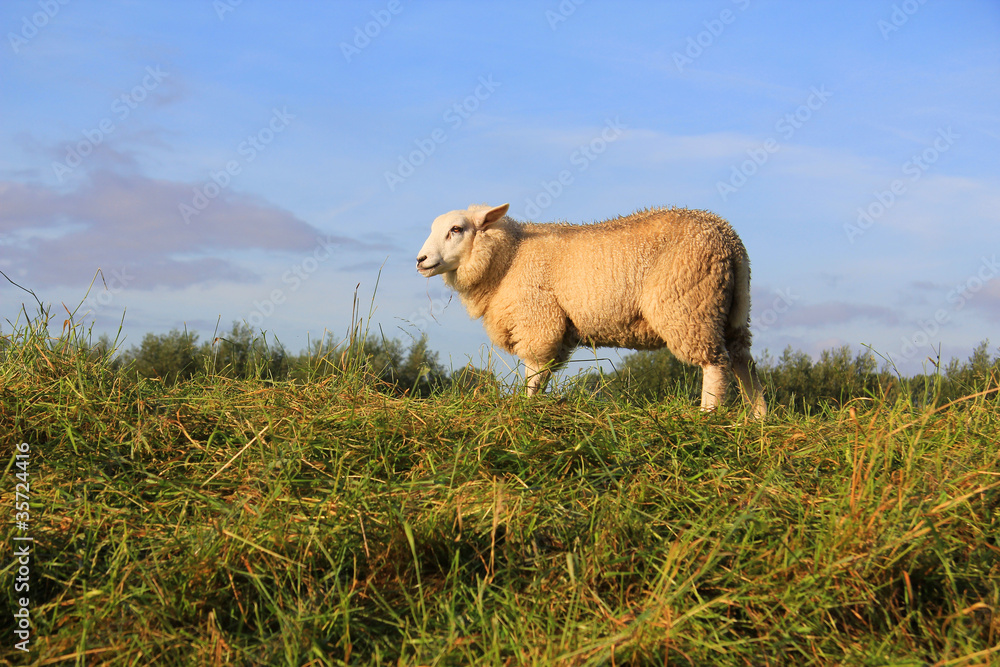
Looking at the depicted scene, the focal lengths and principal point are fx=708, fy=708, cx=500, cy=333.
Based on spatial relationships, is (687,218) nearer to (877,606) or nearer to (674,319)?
(674,319)

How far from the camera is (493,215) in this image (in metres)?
7.04

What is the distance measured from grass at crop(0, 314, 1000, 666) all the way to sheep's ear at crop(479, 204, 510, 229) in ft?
12.2

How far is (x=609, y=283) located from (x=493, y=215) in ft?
4.57

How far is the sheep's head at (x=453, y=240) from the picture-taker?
7.05 metres

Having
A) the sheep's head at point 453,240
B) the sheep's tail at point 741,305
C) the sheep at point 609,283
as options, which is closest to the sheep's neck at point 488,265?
the sheep at point 609,283

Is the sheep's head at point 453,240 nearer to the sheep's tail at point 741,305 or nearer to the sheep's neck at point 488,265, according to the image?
the sheep's neck at point 488,265

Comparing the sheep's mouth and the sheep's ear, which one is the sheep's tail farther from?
the sheep's mouth

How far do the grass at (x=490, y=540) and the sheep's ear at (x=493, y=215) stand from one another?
3730 millimetres

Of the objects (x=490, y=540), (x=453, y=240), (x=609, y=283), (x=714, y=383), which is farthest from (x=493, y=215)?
(x=490, y=540)

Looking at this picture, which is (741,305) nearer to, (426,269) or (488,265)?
(488,265)

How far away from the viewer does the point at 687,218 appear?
21.6 feet

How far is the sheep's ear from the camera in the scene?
6965 millimetres

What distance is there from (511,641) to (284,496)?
1.17 metres

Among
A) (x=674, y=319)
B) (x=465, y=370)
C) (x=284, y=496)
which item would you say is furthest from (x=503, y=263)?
(x=284, y=496)
